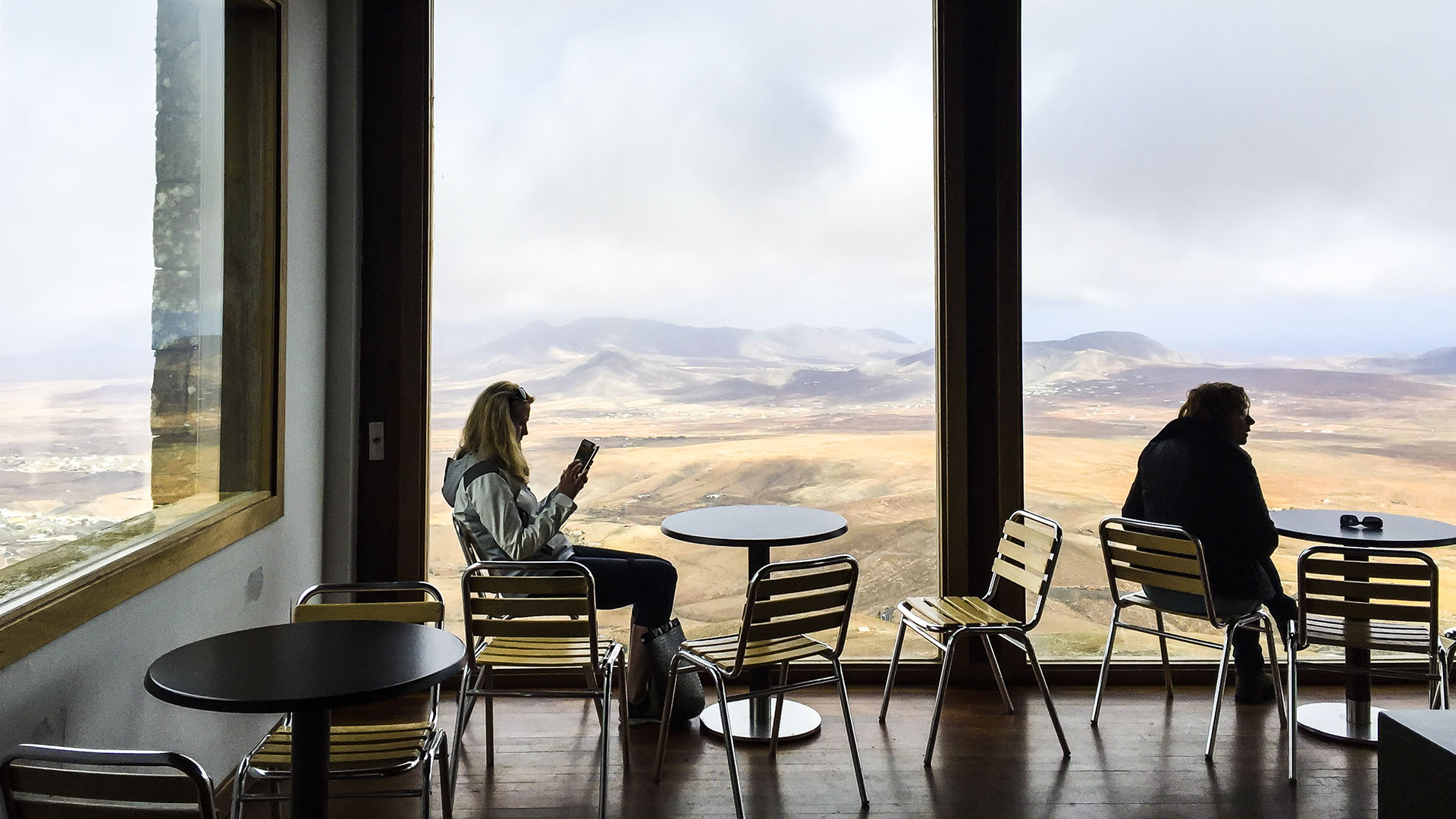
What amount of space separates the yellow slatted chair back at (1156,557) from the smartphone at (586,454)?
1.91 meters

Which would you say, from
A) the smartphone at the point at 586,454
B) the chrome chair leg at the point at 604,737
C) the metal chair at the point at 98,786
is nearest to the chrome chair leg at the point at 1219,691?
the chrome chair leg at the point at 604,737

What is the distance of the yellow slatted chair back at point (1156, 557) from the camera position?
11.5ft

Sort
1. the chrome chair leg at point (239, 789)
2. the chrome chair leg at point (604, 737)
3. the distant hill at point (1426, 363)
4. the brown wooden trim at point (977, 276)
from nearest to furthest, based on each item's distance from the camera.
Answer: the chrome chair leg at point (239, 789) → the chrome chair leg at point (604, 737) → the brown wooden trim at point (977, 276) → the distant hill at point (1426, 363)

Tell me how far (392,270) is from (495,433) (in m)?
1.05

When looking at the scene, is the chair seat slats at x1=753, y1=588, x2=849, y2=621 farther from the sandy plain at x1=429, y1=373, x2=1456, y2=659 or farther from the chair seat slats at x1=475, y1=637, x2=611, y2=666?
the sandy plain at x1=429, y1=373, x2=1456, y2=659

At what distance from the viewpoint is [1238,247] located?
4355 mm

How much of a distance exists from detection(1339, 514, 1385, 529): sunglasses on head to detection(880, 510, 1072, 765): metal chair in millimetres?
1147

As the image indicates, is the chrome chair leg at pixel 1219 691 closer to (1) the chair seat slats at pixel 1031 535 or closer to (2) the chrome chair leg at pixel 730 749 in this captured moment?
(1) the chair seat slats at pixel 1031 535

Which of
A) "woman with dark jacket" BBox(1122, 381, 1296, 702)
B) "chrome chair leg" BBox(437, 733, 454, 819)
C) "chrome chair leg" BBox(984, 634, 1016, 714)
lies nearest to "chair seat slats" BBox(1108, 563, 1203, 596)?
"woman with dark jacket" BBox(1122, 381, 1296, 702)

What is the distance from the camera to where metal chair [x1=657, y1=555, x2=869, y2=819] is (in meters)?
2.97

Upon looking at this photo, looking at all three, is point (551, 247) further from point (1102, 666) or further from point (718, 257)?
point (1102, 666)

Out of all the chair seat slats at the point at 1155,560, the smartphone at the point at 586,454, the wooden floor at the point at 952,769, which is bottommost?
the wooden floor at the point at 952,769

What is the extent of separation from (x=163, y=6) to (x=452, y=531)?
2.30 meters

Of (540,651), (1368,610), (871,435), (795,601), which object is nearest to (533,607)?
(540,651)
